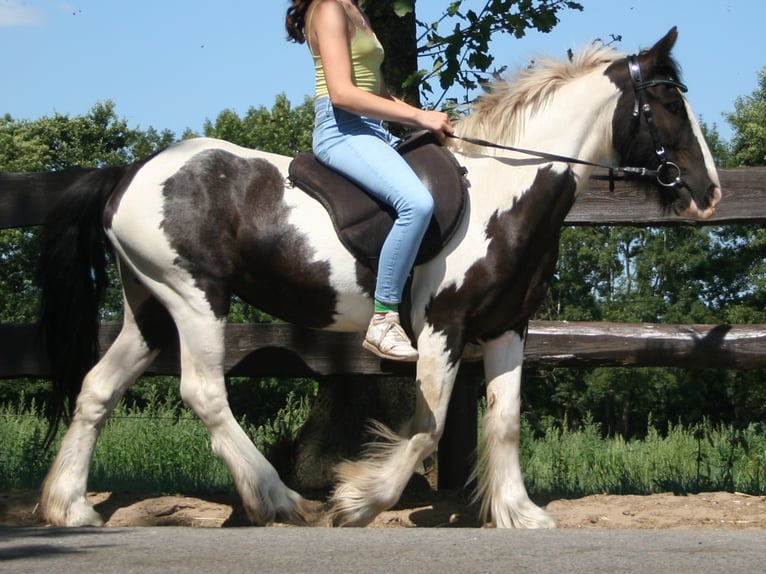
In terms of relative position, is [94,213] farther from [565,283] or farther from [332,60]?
[565,283]

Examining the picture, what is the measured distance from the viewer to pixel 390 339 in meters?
5.19

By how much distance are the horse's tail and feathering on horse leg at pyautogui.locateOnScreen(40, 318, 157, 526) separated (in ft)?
0.53

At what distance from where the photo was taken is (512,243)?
17.7ft

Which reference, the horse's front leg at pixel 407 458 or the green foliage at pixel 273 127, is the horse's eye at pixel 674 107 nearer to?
the horse's front leg at pixel 407 458

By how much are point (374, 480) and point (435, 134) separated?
1767 millimetres

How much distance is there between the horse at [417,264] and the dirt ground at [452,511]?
15.9 inches

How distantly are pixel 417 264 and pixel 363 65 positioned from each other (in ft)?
3.44

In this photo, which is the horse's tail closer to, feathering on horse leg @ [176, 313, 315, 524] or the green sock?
feathering on horse leg @ [176, 313, 315, 524]

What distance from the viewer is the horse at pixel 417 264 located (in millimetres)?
5355

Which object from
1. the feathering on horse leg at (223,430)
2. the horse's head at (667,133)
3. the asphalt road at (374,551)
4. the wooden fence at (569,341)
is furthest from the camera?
the wooden fence at (569,341)

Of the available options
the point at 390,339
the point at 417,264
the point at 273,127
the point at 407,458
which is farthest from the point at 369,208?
the point at 273,127

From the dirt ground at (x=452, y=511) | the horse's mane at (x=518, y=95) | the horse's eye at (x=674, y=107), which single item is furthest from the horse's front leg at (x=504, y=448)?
the horse's eye at (x=674, y=107)

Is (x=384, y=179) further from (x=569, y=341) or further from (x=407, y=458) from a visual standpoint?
(x=569, y=341)

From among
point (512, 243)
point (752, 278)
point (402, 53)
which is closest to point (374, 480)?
point (512, 243)
